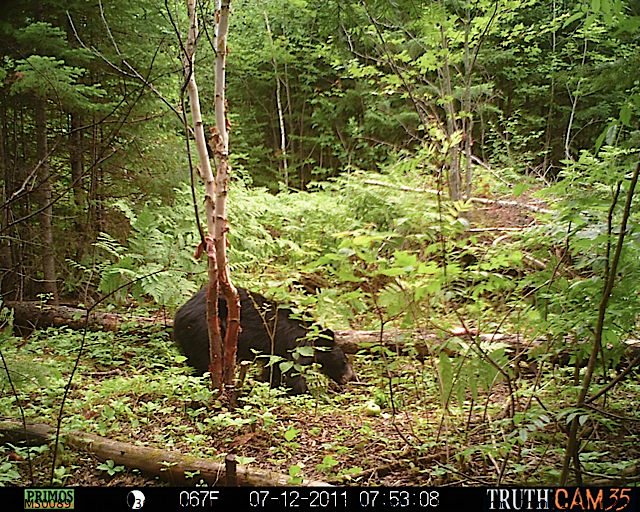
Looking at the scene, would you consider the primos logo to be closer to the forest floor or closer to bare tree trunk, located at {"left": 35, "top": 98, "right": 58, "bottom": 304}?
the forest floor

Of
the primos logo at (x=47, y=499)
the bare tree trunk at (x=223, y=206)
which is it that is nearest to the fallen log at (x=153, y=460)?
the primos logo at (x=47, y=499)

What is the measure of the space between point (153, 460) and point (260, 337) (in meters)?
1.88

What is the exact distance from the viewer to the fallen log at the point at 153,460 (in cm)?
273

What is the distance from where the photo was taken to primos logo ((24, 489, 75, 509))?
7.74ft

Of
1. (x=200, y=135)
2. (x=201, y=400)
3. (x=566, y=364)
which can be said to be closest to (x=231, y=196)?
(x=200, y=135)

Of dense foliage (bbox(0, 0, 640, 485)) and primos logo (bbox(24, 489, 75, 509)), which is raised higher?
dense foliage (bbox(0, 0, 640, 485))

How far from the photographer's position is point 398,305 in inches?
103

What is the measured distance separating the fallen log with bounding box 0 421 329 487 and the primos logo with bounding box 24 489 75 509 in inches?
14.7

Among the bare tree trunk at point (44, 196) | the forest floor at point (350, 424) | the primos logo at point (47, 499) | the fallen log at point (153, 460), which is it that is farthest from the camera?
the bare tree trunk at point (44, 196)

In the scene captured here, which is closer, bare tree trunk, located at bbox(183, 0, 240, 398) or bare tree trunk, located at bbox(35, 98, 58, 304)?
bare tree trunk, located at bbox(183, 0, 240, 398)

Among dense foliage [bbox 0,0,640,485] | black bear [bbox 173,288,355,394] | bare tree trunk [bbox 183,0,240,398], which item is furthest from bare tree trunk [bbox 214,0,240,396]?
black bear [bbox 173,288,355,394]

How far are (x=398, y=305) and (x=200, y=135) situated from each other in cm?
237

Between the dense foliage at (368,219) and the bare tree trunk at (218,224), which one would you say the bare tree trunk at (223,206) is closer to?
the bare tree trunk at (218,224)

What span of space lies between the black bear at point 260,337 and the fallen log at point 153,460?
1529 millimetres
